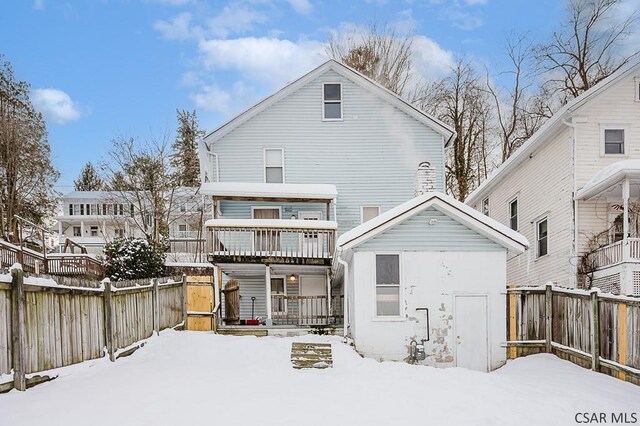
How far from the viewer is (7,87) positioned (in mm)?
26844

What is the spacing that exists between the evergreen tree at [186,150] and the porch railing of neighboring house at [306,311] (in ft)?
69.0

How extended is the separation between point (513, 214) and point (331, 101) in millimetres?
8962

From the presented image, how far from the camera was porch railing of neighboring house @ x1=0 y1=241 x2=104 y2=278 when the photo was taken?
1691cm

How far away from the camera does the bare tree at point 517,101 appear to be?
26578 mm

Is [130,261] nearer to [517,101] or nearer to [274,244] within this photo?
[274,244]

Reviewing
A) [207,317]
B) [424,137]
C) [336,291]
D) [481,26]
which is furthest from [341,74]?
[481,26]

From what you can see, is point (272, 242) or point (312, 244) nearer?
point (272, 242)

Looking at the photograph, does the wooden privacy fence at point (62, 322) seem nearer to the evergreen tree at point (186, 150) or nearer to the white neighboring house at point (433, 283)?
the white neighboring house at point (433, 283)

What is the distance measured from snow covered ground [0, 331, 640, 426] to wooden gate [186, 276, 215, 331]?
4377 millimetres

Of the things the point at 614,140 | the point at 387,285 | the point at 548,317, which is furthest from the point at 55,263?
the point at 614,140

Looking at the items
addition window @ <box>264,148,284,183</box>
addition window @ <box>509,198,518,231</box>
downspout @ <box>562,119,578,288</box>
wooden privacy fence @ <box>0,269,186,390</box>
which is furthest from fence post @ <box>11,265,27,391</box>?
addition window @ <box>509,198,518,231</box>

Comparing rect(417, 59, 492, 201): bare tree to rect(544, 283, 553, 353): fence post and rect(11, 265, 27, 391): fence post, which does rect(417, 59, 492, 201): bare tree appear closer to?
rect(544, 283, 553, 353): fence post

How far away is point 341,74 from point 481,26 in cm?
1216

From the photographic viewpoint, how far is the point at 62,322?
7.39 metres
